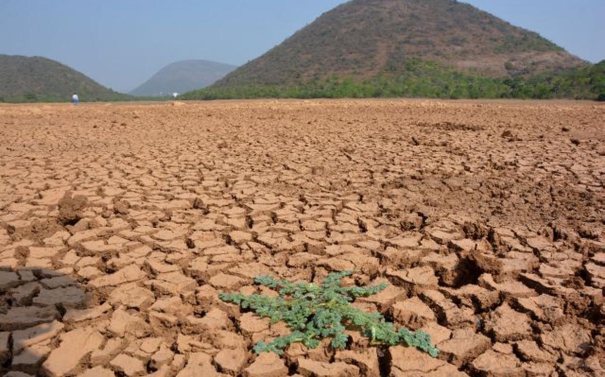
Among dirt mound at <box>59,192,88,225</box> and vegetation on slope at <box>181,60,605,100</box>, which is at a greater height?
vegetation on slope at <box>181,60,605,100</box>

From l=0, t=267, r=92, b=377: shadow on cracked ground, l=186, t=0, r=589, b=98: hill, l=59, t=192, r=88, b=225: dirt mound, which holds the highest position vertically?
l=186, t=0, r=589, b=98: hill

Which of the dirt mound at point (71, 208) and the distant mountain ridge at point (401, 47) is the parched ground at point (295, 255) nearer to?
the dirt mound at point (71, 208)

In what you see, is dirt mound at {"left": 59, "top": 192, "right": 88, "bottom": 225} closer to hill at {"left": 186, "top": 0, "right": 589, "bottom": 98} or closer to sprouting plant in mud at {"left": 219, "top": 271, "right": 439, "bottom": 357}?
sprouting plant in mud at {"left": 219, "top": 271, "right": 439, "bottom": 357}

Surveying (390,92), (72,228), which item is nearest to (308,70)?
(390,92)

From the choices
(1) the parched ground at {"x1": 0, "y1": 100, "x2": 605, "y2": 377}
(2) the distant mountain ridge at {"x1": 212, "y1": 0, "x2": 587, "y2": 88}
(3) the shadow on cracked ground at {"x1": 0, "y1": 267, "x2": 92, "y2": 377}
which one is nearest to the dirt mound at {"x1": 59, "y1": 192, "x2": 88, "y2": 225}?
(1) the parched ground at {"x1": 0, "y1": 100, "x2": 605, "y2": 377}

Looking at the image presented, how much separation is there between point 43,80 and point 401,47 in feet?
120

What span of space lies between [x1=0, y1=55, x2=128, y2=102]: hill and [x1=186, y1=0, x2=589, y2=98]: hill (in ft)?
39.8

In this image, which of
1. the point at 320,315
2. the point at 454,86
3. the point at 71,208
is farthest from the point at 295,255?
the point at 454,86

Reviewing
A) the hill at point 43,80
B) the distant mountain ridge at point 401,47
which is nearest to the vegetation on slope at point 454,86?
the distant mountain ridge at point 401,47

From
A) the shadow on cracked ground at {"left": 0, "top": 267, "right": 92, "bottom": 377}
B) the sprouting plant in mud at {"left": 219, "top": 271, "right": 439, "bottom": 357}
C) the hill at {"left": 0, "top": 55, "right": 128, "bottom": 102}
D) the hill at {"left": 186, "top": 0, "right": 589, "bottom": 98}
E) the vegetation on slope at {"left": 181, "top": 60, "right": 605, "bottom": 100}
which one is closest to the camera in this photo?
the shadow on cracked ground at {"left": 0, "top": 267, "right": 92, "bottom": 377}

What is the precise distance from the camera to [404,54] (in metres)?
43.9

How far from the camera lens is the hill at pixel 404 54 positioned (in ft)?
118

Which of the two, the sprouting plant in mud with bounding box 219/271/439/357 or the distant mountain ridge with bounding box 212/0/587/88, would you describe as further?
the distant mountain ridge with bounding box 212/0/587/88

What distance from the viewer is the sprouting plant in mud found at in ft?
6.11
